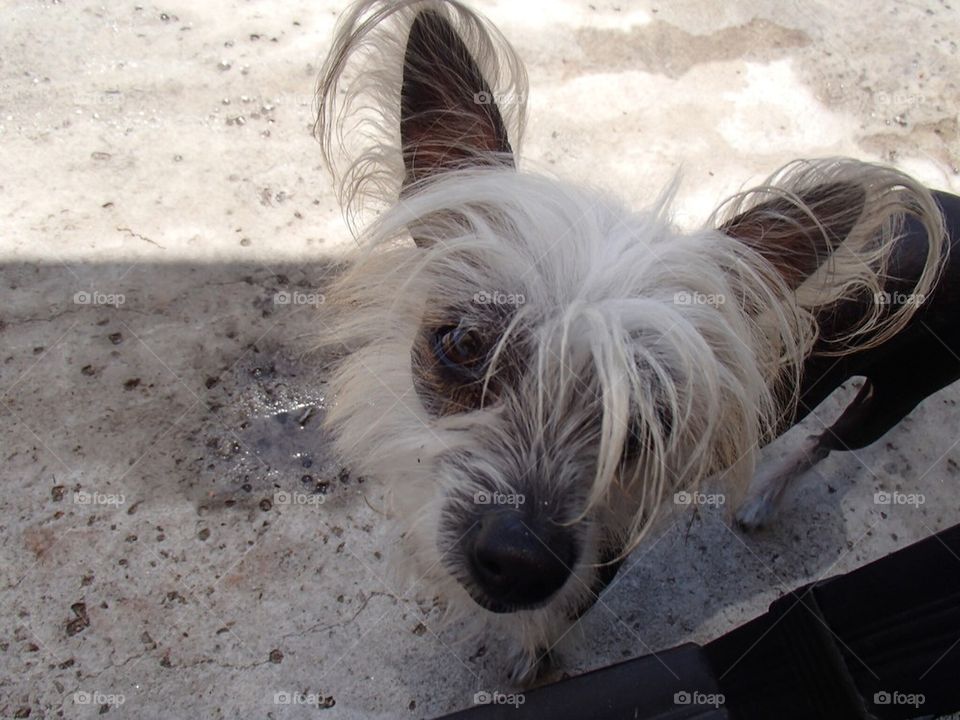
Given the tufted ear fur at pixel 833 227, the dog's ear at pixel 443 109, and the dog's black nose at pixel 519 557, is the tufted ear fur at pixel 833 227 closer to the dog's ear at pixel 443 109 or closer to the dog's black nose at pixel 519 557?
the dog's ear at pixel 443 109

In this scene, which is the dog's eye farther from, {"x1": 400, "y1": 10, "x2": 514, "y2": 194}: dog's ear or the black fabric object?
the black fabric object

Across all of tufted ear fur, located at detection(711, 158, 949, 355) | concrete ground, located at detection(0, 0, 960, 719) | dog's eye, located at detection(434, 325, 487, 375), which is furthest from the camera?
concrete ground, located at detection(0, 0, 960, 719)

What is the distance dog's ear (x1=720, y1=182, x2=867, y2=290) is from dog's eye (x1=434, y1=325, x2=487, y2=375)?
793mm

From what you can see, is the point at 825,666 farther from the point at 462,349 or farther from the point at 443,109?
the point at 443,109

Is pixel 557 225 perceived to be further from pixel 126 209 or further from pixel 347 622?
pixel 126 209

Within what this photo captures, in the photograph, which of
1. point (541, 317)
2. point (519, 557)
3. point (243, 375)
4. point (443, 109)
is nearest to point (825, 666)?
point (519, 557)

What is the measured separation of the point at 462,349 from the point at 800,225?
0.91 m

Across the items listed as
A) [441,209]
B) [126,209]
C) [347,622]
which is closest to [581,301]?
[441,209]

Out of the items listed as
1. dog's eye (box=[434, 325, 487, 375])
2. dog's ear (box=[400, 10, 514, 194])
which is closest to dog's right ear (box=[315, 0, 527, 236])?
dog's ear (box=[400, 10, 514, 194])

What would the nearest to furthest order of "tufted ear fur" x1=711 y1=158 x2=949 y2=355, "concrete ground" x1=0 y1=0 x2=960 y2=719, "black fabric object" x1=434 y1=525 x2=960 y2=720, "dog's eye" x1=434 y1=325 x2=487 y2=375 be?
"black fabric object" x1=434 y1=525 x2=960 y2=720, "tufted ear fur" x1=711 y1=158 x2=949 y2=355, "dog's eye" x1=434 y1=325 x2=487 y2=375, "concrete ground" x1=0 y1=0 x2=960 y2=719

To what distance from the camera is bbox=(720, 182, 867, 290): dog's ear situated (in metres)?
1.83

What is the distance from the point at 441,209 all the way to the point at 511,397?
1.89ft

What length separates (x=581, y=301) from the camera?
1829 mm

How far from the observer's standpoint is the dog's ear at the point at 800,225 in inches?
72.2
